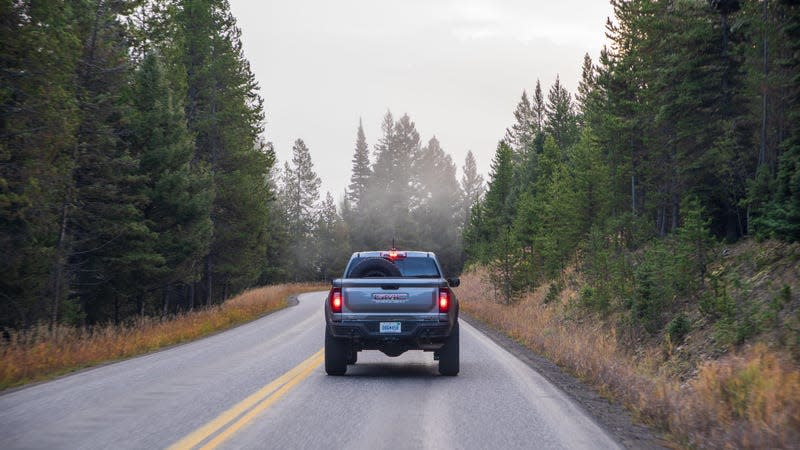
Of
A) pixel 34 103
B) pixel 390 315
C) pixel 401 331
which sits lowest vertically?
pixel 401 331

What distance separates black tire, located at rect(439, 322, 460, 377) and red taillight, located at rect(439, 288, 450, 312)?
0.54 m

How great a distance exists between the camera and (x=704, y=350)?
56.5 feet

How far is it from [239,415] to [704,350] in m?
13.1

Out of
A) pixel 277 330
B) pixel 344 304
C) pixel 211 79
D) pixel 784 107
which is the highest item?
pixel 211 79

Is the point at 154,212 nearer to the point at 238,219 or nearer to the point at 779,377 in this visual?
the point at 238,219

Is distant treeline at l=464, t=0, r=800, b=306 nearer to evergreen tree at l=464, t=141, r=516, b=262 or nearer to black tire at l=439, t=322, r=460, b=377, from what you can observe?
black tire at l=439, t=322, r=460, b=377

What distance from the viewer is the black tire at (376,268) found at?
1279 cm

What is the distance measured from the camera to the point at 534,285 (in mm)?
34000

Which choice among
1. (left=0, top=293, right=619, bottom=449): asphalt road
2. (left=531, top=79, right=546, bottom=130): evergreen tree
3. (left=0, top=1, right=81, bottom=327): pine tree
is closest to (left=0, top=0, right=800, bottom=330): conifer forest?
(left=0, top=1, right=81, bottom=327): pine tree

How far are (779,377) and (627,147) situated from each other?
29.0 metres

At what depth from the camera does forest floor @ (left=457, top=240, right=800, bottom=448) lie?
699cm

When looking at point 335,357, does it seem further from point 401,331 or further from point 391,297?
point 391,297

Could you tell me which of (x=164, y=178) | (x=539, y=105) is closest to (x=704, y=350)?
(x=164, y=178)

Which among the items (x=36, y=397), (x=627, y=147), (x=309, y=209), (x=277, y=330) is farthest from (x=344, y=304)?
(x=309, y=209)
